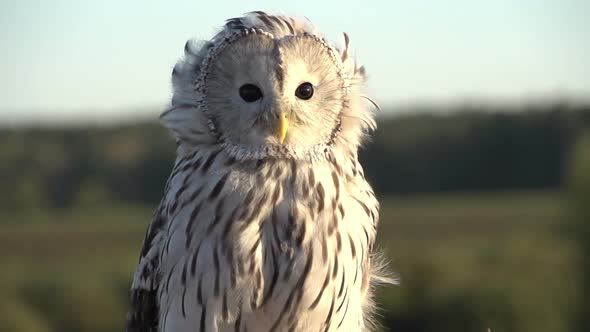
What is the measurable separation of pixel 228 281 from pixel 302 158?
60cm

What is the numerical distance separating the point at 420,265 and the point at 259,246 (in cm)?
2505

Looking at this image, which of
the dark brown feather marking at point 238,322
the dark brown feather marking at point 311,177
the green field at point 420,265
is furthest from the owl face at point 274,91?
the green field at point 420,265

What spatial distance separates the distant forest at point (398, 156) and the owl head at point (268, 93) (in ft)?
103

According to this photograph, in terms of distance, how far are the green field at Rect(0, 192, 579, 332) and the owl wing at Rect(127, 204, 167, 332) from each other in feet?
42.3

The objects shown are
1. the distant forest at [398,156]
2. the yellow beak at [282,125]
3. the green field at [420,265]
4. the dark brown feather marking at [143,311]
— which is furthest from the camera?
the distant forest at [398,156]

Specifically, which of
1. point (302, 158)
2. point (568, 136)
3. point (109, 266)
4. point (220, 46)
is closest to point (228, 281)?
point (302, 158)

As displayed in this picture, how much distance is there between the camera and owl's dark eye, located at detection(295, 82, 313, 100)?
5031 mm

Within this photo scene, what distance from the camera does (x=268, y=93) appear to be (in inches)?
195

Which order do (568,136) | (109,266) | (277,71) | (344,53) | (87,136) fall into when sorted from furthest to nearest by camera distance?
(568,136) < (87,136) < (109,266) < (344,53) < (277,71)

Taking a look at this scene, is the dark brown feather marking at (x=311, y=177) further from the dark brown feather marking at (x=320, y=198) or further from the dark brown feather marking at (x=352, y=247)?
the dark brown feather marking at (x=352, y=247)

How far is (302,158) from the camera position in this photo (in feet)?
16.9

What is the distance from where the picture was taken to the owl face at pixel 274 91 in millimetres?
4953

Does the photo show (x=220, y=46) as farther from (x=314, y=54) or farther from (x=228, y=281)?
(x=228, y=281)

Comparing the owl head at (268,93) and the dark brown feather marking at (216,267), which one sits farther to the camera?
the dark brown feather marking at (216,267)
